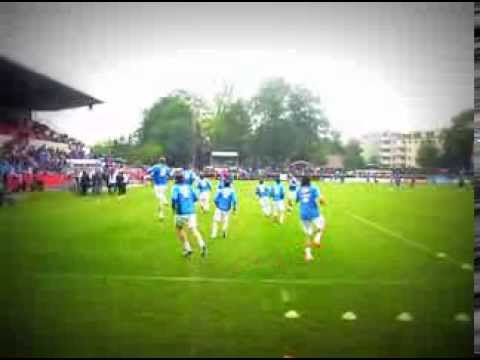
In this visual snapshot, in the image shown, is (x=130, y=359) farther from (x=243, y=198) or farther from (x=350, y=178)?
(x=350, y=178)

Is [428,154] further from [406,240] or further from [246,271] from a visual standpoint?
[246,271]

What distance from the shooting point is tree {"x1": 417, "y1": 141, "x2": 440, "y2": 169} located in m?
2.93

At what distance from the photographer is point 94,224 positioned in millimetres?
2939

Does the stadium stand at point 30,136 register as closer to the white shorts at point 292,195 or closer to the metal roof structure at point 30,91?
the metal roof structure at point 30,91

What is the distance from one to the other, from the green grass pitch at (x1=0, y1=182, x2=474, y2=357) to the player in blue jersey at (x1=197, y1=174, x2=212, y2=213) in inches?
3.2

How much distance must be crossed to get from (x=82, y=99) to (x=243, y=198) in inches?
44.3

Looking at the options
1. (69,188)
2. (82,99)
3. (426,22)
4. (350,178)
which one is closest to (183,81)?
(82,99)

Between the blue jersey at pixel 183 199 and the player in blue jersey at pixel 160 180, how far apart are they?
0.06 meters

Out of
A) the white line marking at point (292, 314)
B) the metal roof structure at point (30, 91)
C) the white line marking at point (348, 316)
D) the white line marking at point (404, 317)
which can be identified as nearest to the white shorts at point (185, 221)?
the white line marking at point (292, 314)

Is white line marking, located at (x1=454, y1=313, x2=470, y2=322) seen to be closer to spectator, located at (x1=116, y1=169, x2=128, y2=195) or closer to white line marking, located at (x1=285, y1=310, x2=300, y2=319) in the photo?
white line marking, located at (x1=285, y1=310, x2=300, y2=319)

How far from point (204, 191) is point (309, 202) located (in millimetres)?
631

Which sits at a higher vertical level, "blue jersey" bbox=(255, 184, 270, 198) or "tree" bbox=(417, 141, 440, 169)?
"tree" bbox=(417, 141, 440, 169)

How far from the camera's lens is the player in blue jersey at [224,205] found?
2943 mm

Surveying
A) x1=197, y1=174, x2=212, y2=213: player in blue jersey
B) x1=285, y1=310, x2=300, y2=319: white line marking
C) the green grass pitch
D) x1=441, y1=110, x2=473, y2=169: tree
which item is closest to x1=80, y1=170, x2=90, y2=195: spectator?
the green grass pitch
